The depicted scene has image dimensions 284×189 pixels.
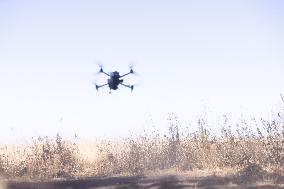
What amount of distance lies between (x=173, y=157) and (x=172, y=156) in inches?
2.3

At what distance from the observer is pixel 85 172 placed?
13.4 metres

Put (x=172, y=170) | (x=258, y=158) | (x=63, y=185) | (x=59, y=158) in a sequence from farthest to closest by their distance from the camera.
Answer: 1. (x=59, y=158)
2. (x=172, y=170)
3. (x=258, y=158)
4. (x=63, y=185)

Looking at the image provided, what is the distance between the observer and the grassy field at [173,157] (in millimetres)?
10719

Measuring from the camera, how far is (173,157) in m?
12.9

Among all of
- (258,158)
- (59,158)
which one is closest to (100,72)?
(59,158)

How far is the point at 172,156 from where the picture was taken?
42.3 feet

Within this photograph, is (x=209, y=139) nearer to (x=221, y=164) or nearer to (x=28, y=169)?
(x=221, y=164)

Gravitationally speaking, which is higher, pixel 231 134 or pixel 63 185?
pixel 231 134

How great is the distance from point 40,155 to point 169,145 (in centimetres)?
376

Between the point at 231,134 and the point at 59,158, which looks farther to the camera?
the point at 59,158

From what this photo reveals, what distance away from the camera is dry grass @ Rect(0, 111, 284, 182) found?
35.3 ft

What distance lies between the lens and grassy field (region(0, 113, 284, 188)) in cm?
1072

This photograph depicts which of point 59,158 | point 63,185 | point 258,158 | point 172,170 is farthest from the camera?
point 59,158

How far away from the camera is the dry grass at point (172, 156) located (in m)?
10.8
